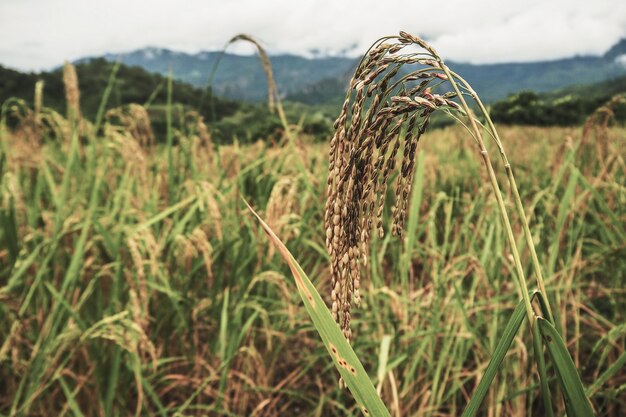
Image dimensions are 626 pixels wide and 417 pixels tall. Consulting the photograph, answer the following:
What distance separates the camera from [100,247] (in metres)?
2.48

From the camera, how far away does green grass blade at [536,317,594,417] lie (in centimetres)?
67

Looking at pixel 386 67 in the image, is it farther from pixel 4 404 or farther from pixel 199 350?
pixel 4 404

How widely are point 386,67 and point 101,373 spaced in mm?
1842

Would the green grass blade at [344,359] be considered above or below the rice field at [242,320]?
above

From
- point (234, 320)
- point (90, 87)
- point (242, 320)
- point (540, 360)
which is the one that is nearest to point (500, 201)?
point (540, 360)

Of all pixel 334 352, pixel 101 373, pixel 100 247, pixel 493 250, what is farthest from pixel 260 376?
pixel 334 352

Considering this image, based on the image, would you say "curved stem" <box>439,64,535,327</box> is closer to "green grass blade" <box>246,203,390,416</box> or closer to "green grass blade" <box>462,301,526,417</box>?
"green grass blade" <box>462,301,526,417</box>

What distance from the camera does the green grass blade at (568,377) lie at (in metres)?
0.67

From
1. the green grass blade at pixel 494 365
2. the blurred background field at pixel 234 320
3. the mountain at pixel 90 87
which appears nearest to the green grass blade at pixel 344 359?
the green grass blade at pixel 494 365

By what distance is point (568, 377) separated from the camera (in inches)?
26.6

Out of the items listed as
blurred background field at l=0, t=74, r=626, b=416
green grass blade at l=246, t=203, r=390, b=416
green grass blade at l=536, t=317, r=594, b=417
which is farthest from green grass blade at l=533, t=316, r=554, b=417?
blurred background field at l=0, t=74, r=626, b=416

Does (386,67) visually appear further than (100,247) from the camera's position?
No

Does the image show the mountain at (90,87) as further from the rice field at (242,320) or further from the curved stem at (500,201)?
the curved stem at (500,201)

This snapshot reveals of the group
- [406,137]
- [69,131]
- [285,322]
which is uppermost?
[406,137]
